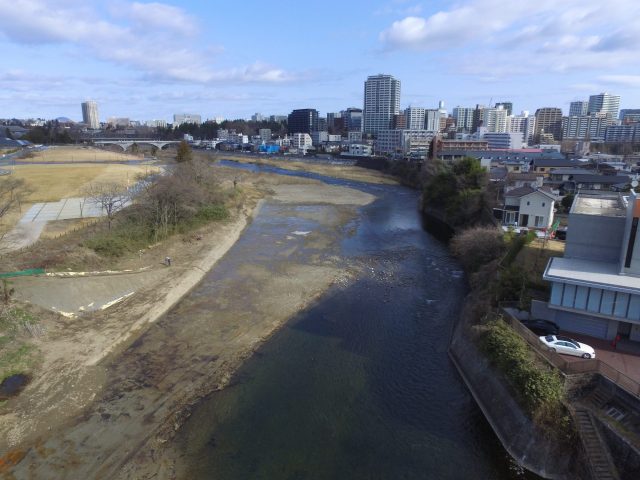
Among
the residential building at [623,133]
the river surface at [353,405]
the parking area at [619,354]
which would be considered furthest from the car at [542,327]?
Result: the residential building at [623,133]

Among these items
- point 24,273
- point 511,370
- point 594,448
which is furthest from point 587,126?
point 24,273

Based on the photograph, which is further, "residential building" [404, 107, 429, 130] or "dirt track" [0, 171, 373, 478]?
"residential building" [404, 107, 429, 130]

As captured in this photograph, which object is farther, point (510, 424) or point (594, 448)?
point (510, 424)

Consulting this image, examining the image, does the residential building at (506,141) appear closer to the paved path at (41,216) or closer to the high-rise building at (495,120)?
the high-rise building at (495,120)

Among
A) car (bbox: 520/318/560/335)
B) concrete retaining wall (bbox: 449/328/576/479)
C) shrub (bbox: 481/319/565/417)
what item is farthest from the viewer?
car (bbox: 520/318/560/335)

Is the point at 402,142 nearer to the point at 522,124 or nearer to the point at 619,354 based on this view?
the point at 522,124

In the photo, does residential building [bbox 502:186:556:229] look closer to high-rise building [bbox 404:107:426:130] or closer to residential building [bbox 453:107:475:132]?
high-rise building [bbox 404:107:426:130]

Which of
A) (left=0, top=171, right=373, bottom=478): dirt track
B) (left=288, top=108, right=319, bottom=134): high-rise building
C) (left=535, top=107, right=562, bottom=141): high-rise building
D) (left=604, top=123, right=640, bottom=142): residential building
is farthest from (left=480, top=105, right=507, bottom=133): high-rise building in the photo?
(left=0, top=171, right=373, bottom=478): dirt track
